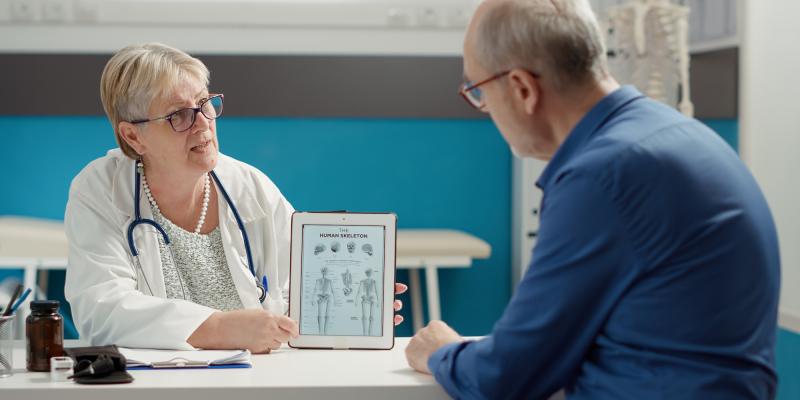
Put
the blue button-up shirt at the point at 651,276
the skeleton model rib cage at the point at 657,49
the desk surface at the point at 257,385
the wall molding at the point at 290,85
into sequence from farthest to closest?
the wall molding at the point at 290,85
the skeleton model rib cage at the point at 657,49
the desk surface at the point at 257,385
the blue button-up shirt at the point at 651,276

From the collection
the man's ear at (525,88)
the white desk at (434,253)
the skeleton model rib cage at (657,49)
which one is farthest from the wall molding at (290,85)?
the man's ear at (525,88)

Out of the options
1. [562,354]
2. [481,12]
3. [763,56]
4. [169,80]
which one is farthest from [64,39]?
[562,354]

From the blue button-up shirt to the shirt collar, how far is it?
0.04m

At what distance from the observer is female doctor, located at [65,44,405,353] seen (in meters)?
1.91

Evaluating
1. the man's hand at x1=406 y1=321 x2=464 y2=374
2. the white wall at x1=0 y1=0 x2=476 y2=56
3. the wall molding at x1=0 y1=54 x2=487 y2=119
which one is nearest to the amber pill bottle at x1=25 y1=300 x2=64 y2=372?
the man's hand at x1=406 y1=321 x2=464 y2=374

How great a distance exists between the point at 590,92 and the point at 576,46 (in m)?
0.08

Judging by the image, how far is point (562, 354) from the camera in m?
1.34

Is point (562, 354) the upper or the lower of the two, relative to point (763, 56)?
lower

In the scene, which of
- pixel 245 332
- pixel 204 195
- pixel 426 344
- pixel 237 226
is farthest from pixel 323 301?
pixel 204 195

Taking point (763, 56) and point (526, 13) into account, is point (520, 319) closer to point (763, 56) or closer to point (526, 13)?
point (526, 13)

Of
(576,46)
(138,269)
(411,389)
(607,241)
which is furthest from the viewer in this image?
(138,269)

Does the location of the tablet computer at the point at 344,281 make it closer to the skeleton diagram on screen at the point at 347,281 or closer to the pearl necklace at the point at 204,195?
the skeleton diagram on screen at the point at 347,281

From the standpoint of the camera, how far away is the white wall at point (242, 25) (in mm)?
4348

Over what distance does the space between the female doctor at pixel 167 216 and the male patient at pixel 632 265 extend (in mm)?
558
